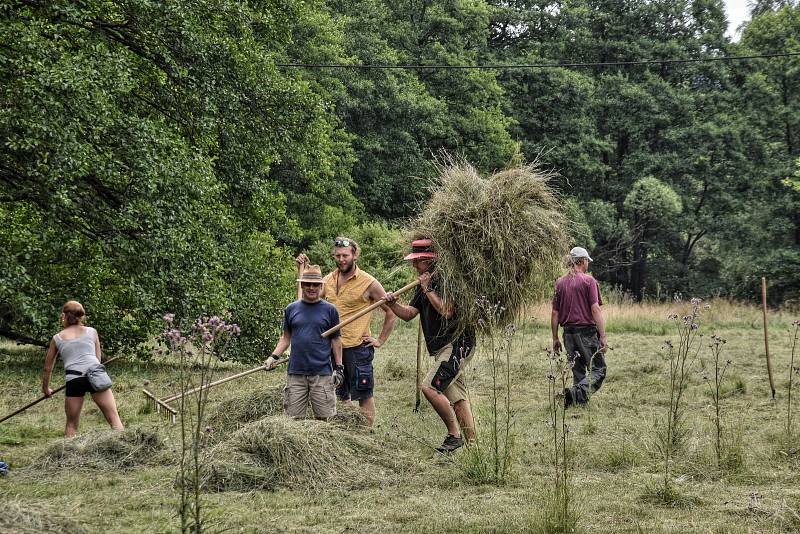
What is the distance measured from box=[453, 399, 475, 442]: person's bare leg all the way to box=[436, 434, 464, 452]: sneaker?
3.2 inches

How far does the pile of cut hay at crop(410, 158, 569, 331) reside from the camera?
27.7 feet

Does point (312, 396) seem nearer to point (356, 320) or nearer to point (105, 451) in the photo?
point (356, 320)

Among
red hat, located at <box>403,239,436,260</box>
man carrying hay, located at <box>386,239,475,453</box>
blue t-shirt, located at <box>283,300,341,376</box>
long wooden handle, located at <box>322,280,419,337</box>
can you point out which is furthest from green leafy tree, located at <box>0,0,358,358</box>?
man carrying hay, located at <box>386,239,475,453</box>

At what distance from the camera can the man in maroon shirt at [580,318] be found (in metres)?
11.5

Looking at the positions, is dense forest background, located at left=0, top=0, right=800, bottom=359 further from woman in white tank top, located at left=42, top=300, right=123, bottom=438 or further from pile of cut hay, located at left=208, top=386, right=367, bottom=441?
woman in white tank top, located at left=42, top=300, right=123, bottom=438

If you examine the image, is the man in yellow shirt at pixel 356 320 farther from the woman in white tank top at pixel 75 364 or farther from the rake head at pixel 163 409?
the woman in white tank top at pixel 75 364

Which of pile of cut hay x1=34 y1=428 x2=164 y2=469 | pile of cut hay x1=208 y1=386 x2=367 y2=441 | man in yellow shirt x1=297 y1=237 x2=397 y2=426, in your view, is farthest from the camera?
man in yellow shirt x1=297 y1=237 x2=397 y2=426

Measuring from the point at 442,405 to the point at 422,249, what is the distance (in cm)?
144

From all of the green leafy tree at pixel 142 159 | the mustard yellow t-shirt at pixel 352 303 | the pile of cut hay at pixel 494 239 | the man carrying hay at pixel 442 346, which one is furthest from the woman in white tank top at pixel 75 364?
the green leafy tree at pixel 142 159

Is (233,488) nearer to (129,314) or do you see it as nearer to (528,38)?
(129,314)

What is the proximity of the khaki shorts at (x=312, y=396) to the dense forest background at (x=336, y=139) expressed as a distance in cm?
Answer: 188

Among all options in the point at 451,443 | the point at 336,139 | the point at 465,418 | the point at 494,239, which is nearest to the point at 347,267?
the point at 494,239

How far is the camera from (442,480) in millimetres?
7359

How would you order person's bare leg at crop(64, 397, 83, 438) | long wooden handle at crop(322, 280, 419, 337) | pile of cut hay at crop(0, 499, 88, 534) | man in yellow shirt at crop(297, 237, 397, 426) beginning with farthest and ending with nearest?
man in yellow shirt at crop(297, 237, 397, 426), person's bare leg at crop(64, 397, 83, 438), long wooden handle at crop(322, 280, 419, 337), pile of cut hay at crop(0, 499, 88, 534)
